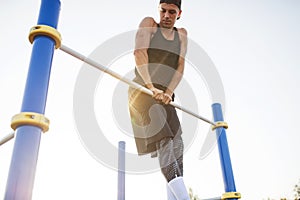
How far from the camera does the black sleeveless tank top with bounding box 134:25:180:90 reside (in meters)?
1.91

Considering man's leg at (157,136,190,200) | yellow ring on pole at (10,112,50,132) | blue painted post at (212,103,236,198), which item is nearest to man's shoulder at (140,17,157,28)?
man's leg at (157,136,190,200)

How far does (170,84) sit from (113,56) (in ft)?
1.96

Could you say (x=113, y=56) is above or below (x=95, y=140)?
above

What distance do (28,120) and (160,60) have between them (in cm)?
111

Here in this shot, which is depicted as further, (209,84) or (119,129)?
(209,84)

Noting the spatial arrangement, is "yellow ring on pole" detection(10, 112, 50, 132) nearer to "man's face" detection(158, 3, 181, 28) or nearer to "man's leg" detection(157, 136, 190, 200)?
"man's leg" detection(157, 136, 190, 200)

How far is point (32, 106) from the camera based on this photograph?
1090 mm


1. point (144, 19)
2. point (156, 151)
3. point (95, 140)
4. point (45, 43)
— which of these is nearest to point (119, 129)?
point (95, 140)

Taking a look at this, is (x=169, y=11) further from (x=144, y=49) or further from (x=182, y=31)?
(x=144, y=49)

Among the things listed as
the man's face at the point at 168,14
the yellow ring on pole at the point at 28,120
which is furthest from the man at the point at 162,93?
the yellow ring on pole at the point at 28,120

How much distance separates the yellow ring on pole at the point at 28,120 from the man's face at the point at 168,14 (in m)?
1.23

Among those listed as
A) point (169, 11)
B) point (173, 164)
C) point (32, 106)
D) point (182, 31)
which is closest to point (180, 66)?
point (182, 31)

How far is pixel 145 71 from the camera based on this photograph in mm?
1770

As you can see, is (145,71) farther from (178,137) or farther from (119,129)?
(119,129)
